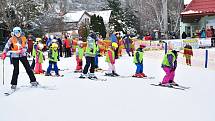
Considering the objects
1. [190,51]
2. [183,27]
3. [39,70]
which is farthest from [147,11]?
[39,70]

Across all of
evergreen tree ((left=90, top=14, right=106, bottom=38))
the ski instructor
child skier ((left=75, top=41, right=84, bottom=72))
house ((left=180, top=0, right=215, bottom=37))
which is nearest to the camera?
the ski instructor

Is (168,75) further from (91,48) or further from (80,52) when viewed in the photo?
(80,52)

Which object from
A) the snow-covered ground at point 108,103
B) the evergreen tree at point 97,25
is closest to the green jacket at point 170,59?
the snow-covered ground at point 108,103

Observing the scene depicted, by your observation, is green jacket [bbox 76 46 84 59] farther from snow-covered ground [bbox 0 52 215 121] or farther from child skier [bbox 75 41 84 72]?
snow-covered ground [bbox 0 52 215 121]

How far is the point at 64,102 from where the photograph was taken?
29.4 feet

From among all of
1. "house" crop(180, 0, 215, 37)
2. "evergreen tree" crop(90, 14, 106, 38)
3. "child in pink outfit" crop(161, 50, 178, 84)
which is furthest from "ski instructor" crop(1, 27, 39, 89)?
"evergreen tree" crop(90, 14, 106, 38)

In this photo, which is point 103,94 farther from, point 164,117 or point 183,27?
point 183,27

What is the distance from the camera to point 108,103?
8859mm

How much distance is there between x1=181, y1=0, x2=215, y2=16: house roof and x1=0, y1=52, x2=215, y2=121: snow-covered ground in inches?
796

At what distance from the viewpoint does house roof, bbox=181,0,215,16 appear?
31533 millimetres

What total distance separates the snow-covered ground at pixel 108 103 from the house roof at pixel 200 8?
2022 centimetres

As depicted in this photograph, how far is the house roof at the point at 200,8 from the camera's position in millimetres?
31533

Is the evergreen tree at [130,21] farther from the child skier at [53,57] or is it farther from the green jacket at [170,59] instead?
the green jacket at [170,59]

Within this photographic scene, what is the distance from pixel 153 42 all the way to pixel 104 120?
2072 cm
